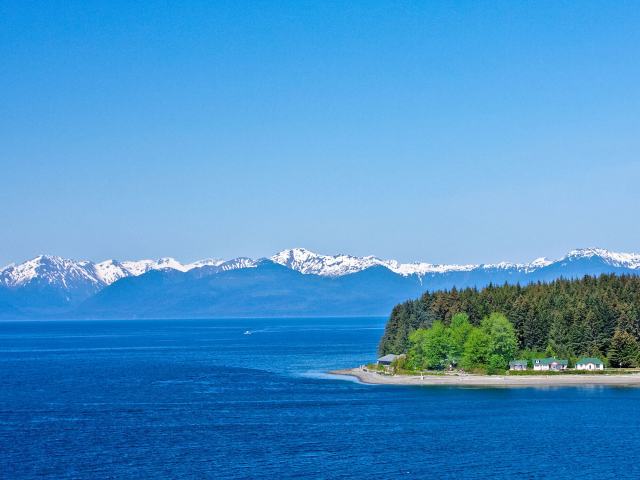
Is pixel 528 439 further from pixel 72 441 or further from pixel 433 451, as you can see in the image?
Result: pixel 72 441

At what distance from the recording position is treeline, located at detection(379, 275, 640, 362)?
13138 cm

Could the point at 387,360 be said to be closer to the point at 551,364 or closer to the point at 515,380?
the point at 551,364

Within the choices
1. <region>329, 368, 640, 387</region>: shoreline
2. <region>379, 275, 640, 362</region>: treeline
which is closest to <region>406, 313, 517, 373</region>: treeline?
<region>329, 368, 640, 387</region>: shoreline

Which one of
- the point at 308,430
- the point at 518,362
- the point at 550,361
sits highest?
the point at 550,361

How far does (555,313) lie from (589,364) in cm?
950

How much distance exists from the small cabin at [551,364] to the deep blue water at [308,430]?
12.7 m

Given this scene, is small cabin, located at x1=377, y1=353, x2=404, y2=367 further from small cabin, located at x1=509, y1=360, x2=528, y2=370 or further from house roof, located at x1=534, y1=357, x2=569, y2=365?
house roof, located at x1=534, y1=357, x2=569, y2=365

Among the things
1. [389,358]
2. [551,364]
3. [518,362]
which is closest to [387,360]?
[389,358]

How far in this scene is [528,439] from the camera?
79312 mm

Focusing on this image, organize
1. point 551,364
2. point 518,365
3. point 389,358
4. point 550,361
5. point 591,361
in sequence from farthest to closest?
point 389,358 < point 550,361 < point 551,364 < point 518,365 < point 591,361

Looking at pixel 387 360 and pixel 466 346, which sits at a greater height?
pixel 466 346

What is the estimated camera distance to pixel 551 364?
129000 millimetres

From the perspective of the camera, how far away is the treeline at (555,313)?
13138 cm

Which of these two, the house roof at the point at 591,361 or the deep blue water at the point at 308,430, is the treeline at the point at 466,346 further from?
the deep blue water at the point at 308,430
